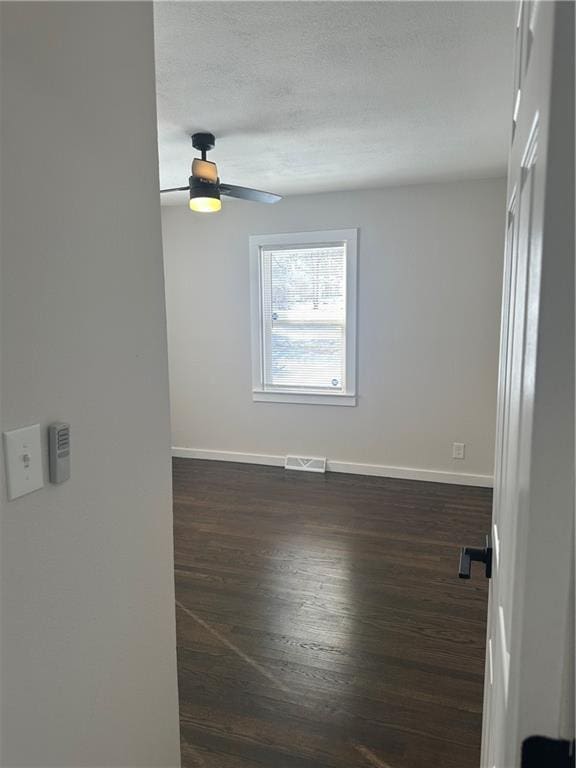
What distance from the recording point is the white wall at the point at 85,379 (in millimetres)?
854

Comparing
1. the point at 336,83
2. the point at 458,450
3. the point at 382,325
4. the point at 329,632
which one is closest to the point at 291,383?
the point at 382,325

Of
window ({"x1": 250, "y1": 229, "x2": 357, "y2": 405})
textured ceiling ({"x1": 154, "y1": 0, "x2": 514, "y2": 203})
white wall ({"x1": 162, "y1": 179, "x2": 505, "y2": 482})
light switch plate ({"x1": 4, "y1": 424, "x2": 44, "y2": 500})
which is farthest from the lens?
window ({"x1": 250, "y1": 229, "x2": 357, "y2": 405})

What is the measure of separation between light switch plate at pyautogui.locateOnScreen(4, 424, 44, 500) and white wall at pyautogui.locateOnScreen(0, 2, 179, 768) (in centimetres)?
2

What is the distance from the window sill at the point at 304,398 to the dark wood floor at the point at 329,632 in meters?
0.93

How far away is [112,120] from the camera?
1.06 metres

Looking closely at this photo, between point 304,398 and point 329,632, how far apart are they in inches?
98.9

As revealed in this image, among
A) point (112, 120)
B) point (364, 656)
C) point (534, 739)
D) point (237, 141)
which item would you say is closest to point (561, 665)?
point (534, 739)

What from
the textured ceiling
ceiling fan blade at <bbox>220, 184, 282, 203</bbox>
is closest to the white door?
the textured ceiling

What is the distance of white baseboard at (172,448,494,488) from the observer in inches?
166

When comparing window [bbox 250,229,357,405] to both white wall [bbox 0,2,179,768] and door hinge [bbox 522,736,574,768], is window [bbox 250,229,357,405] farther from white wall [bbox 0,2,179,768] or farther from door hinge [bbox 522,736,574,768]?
door hinge [bbox 522,736,574,768]

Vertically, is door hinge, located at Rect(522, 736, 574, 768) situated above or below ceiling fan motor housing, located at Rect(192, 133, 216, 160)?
below

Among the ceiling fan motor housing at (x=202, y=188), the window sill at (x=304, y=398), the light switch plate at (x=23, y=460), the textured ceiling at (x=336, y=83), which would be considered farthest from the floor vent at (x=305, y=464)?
the light switch plate at (x=23, y=460)

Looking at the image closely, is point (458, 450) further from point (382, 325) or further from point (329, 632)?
point (329, 632)

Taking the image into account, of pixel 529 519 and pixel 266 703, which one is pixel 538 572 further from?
pixel 266 703
